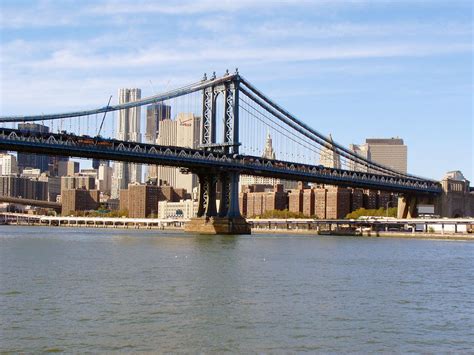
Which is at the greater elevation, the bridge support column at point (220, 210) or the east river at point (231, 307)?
the bridge support column at point (220, 210)

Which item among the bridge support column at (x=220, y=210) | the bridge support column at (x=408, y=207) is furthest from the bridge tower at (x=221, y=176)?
the bridge support column at (x=408, y=207)

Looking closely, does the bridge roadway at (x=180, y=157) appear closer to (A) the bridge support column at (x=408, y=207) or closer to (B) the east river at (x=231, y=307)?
(A) the bridge support column at (x=408, y=207)

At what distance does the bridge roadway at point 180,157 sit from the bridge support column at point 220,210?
221cm

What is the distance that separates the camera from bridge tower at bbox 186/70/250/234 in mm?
115688

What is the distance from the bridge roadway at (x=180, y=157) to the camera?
319 ft

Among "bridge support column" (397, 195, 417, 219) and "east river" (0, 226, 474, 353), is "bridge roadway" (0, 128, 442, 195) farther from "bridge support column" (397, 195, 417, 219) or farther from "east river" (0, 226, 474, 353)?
"east river" (0, 226, 474, 353)

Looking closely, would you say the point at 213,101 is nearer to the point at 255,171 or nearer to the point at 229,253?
the point at 255,171

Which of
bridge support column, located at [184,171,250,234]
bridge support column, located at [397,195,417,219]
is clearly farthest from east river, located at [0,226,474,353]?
bridge support column, located at [397,195,417,219]

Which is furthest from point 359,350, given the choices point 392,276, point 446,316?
point 392,276

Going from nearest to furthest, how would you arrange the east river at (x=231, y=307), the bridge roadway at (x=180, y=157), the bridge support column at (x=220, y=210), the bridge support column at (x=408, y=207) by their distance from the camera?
1. the east river at (x=231, y=307)
2. the bridge roadway at (x=180, y=157)
3. the bridge support column at (x=220, y=210)
4. the bridge support column at (x=408, y=207)

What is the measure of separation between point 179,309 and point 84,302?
4.14 meters

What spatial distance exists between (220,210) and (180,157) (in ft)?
43.6

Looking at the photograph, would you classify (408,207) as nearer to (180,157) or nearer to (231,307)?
(180,157)

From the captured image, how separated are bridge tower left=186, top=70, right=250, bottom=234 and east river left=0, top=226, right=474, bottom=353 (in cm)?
5853
